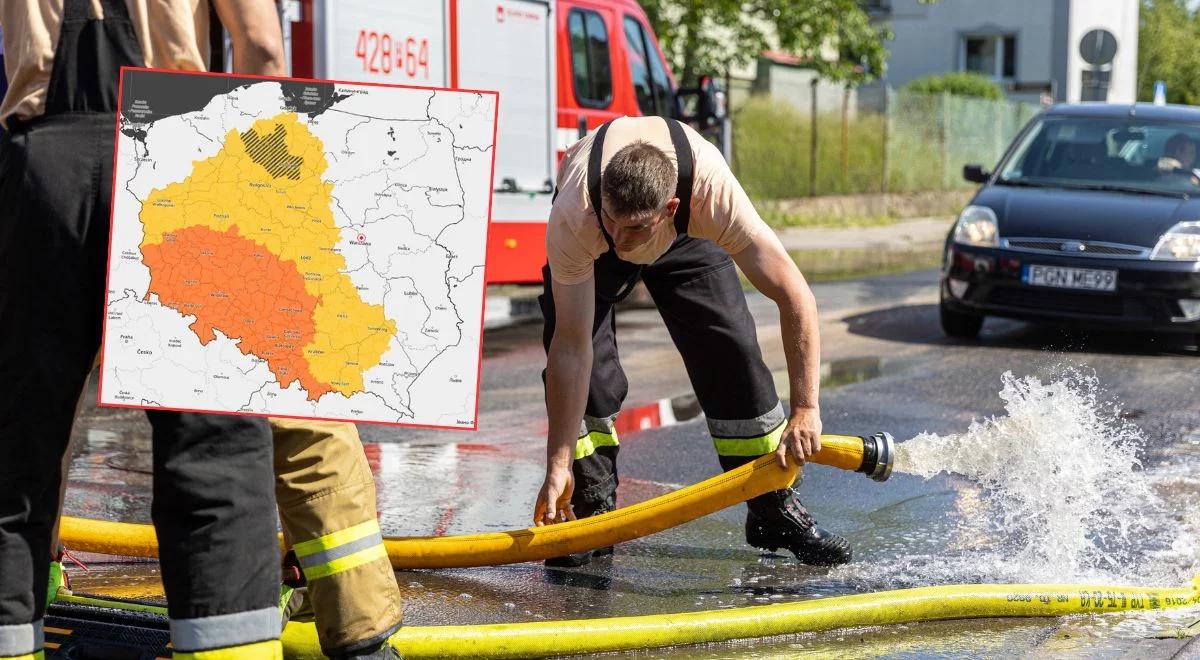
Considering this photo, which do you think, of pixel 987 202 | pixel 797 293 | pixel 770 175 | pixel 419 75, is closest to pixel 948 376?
pixel 987 202

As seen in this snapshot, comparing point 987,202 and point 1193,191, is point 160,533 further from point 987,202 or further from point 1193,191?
point 1193,191

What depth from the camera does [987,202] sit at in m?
9.87

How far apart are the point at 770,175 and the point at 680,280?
61.3 feet

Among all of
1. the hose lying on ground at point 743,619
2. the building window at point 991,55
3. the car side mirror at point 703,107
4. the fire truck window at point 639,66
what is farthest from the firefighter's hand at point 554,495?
the building window at point 991,55

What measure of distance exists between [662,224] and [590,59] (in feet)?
26.1

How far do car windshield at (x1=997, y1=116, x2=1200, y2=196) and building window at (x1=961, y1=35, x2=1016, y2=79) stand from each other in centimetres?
3119

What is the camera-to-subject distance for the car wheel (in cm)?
995

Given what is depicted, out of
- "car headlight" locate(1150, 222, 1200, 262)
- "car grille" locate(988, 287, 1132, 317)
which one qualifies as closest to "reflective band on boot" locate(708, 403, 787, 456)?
"car grille" locate(988, 287, 1132, 317)

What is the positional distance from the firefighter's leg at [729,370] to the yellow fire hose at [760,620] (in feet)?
1.83

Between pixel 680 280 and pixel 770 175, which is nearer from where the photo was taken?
pixel 680 280

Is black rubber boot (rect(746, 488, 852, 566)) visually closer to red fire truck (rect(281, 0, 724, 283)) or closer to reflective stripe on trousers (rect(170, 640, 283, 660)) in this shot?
reflective stripe on trousers (rect(170, 640, 283, 660))

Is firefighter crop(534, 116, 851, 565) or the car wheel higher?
firefighter crop(534, 116, 851, 565)

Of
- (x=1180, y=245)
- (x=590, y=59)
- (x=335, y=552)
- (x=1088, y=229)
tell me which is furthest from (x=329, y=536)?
(x=590, y=59)

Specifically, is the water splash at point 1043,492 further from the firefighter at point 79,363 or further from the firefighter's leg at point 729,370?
the firefighter at point 79,363
